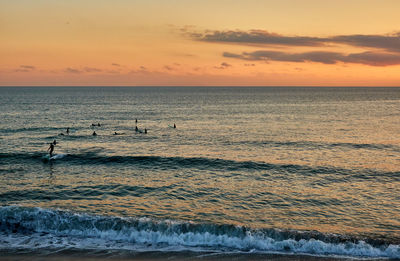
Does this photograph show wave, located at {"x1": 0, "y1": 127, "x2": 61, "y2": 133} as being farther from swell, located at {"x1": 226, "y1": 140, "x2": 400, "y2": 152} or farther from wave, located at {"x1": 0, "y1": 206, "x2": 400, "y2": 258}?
wave, located at {"x1": 0, "y1": 206, "x2": 400, "y2": 258}

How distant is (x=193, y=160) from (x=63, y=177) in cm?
1409

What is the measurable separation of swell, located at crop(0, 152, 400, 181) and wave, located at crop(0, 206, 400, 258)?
1430 cm

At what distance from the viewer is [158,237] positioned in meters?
18.6

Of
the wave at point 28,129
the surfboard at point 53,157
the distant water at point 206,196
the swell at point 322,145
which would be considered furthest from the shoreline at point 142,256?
the wave at point 28,129

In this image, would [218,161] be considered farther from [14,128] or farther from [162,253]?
[14,128]

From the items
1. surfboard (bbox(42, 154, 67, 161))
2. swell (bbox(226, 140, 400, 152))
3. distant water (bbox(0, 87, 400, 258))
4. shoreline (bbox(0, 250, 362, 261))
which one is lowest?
shoreline (bbox(0, 250, 362, 261))

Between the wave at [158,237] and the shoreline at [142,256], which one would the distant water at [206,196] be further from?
the shoreline at [142,256]

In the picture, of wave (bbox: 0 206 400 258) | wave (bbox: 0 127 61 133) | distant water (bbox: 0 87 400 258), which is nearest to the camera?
wave (bbox: 0 206 400 258)

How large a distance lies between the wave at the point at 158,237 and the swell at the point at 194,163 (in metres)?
14.3

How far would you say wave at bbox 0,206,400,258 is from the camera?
57.0 ft

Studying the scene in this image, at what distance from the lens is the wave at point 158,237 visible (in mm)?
17359

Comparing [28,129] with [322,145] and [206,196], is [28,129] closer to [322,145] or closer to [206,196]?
[206,196]

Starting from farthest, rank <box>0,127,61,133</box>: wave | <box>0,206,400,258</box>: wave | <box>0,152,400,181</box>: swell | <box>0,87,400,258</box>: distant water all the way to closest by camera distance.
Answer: <box>0,127,61,133</box>: wave, <box>0,152,400,181</box>: swell, <box>0,87,400,258</box>: distant water, <box>0,206,400,258</box>: wave

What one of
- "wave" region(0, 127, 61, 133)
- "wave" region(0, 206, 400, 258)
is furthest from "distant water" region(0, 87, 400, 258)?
"wave" region(0, 127, 61, 133)
